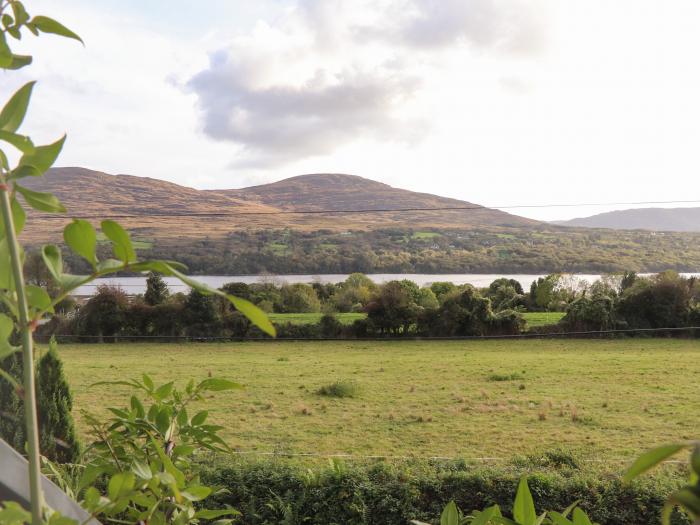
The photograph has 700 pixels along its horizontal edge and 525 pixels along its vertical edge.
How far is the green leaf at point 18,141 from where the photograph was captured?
14 cm

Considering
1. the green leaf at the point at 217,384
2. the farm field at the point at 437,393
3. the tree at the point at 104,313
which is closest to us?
the green leaf at the point at 217,384

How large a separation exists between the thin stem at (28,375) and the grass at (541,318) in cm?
1474

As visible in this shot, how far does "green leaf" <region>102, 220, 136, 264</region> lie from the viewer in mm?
138

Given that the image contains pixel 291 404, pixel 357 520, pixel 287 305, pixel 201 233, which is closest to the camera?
pixel 357 520

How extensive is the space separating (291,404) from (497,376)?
3.69 m

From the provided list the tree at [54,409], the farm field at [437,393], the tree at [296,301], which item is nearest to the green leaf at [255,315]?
the tree at [54,409]

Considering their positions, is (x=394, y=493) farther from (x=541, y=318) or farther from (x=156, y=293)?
(x=541, y=318)

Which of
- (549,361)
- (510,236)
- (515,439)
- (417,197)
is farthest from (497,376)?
(417,197)

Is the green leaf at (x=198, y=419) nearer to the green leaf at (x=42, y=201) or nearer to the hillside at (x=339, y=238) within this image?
the green leaf at (x=42, y=201)

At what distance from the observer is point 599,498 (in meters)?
3.00

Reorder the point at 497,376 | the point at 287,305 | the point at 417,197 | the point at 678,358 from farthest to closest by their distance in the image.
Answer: the point at 417,197 < the point at 287,305 < the point at 678,358 < the point at 497,376

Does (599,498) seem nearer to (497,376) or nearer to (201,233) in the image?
(497,376)

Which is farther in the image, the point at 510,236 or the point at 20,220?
the point at 510,236

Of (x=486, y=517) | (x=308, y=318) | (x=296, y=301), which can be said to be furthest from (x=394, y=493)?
(x=296, y=301)
